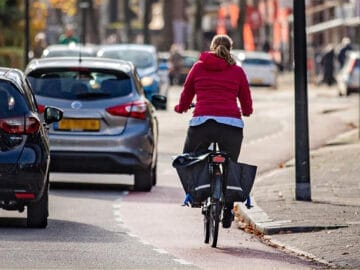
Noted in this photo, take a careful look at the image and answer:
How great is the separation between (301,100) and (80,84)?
317 cm

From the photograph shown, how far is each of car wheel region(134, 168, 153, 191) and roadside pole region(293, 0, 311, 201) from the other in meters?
2.53

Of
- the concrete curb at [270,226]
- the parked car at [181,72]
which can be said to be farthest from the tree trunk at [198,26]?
the concrete curb at [270,226]

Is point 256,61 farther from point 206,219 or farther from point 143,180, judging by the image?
point 206,219

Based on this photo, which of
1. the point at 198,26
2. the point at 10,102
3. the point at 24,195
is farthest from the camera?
the point at 198,26

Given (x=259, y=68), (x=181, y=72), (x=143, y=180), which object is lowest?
(x=181, y=72)

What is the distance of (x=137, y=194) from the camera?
18984 mm

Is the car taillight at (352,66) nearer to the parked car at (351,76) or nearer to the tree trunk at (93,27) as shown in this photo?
the parked car at (351,76)

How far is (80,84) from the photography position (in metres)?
19.1

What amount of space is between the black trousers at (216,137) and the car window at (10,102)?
5.20 ft

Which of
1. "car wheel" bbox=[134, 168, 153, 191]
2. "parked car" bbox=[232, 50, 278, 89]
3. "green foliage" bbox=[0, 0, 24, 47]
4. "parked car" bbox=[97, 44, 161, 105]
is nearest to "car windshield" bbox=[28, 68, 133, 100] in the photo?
"car wheel" bbox=[134, 168, 153, 191]

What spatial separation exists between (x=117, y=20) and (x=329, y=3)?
2164 inches

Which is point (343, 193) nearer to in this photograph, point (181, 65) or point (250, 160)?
point (250, 160)

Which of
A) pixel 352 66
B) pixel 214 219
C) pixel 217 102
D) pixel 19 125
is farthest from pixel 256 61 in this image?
pixel 214 219

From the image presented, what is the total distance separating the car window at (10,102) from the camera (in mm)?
14359
